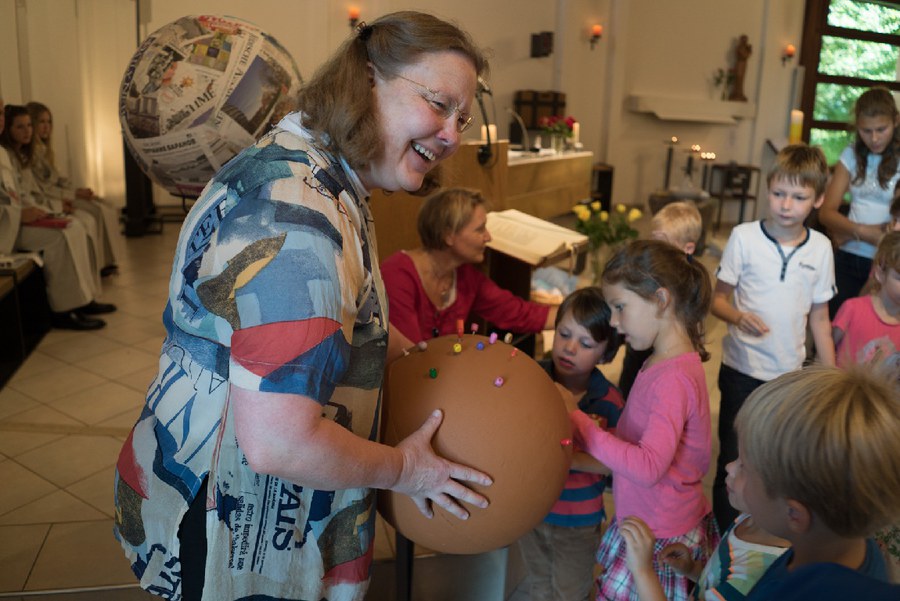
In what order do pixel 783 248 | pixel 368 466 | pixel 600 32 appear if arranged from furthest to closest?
pixel 600 32 → pixel 783 248 → pixel 368 466

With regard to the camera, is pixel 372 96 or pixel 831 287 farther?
pixel 831 287

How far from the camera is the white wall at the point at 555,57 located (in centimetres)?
707

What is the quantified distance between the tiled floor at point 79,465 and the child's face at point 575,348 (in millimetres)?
635

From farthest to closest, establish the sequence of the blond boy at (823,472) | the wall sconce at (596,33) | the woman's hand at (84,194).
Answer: the wall sconce at (596,33) → the woman's hand at (84,194) → the blond boy at (823,472)

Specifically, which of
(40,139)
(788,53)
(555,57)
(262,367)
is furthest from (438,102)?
(788,53)

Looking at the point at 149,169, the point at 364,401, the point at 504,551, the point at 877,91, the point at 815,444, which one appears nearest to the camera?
the point at 815,444

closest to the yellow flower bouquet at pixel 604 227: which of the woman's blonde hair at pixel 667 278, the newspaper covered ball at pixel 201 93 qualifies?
the newspaper covered ball at pixel 201 93

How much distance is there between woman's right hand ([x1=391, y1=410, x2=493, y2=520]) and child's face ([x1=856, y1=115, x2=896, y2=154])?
2.76 m

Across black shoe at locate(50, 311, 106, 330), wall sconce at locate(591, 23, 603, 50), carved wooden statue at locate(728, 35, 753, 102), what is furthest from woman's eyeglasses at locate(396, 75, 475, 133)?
carved wooden statue at locate(728, 35, 753, 102)

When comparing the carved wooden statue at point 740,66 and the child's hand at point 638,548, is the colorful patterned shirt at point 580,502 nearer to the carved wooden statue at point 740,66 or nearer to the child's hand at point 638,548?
the child's hand at point 638,548

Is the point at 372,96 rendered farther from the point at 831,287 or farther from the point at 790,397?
the point at 831,287

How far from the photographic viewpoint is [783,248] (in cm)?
267

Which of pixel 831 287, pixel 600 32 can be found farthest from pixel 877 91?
pixel 600 32

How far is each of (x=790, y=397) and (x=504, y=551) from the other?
1.39 metres
